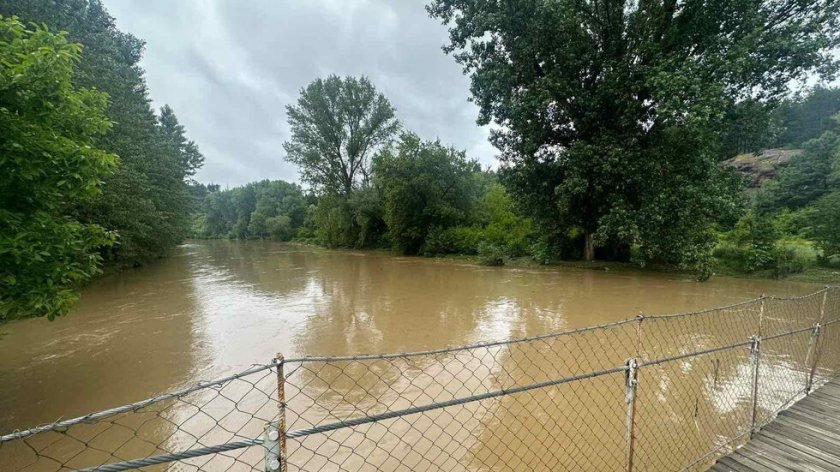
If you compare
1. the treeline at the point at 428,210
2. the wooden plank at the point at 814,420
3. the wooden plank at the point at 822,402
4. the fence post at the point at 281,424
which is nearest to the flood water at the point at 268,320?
the wooden plank at the point at 822,402

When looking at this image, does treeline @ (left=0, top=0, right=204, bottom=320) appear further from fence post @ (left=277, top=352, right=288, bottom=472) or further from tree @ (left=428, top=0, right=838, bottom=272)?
tree @ (left=428, top=0, right=838, bottom=272)

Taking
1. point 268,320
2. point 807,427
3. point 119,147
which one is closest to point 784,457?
point 807,427

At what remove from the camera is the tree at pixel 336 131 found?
28.1 meters

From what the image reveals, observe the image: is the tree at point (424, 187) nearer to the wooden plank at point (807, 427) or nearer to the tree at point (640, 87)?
the tree at point (640, 87)

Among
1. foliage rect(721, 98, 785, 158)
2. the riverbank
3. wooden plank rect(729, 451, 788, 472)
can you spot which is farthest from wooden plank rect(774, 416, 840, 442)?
the riverbank

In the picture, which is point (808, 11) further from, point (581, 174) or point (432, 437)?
point (432, 437)

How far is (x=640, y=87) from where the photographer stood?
11.1 m

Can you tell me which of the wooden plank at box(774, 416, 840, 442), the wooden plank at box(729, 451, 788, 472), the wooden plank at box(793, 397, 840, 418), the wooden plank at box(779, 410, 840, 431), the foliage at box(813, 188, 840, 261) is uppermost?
the foliage at box(813, 188, 840, 261)

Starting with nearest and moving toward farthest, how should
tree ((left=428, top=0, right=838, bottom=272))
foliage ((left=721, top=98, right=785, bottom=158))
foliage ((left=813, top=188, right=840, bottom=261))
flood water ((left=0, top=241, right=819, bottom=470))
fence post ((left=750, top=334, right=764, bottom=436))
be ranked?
fence post ((left=750, top=334, right=764, bottom=436)) < flood water ((left=0, top=241, right=819, bottom=470)) < tree ((left=428, top=0, right=838, bottom=272)) < foliage ((left=813, top=188, right=840, bottom=261)) < foliage ((left=721, top=98, right=785, bottom=158))

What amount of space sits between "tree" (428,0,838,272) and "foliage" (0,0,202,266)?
467 inches

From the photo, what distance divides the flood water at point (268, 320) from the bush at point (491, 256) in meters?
2.79

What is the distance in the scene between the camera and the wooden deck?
8.14 ft

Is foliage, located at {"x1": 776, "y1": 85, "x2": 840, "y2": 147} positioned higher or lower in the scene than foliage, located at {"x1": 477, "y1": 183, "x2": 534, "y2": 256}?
higher

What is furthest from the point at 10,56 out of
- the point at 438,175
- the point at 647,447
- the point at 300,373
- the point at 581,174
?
the point at 438,175
